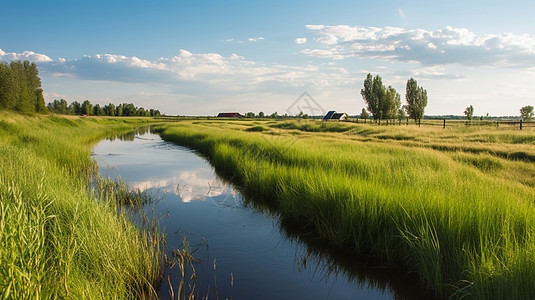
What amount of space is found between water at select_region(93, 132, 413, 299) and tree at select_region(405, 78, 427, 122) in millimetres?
62666

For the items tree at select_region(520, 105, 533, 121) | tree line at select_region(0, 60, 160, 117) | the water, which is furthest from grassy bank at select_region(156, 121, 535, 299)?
tree at select_region(520, 105, 533, 121)

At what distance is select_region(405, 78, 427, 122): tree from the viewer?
65438 millimetres

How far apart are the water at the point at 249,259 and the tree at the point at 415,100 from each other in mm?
62666

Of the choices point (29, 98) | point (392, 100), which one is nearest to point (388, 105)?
point (392, 100)

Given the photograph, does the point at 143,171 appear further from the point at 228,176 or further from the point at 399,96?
the point at 399,96

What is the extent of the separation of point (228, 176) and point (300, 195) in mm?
6930

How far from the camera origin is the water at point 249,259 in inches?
→ 201

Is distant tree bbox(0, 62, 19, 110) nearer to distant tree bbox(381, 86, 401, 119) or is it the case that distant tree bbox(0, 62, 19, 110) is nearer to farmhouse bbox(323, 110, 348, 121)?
distant tree bbox(381, 86, 401, 119)

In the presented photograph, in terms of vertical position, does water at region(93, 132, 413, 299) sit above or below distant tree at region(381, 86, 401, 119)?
below

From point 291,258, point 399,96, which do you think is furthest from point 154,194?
point 399,96

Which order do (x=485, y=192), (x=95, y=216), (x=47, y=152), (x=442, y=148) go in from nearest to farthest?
(x=95, y=216)
(x=485, y=192)
(x=47, y=152)
(x=442, y=148)

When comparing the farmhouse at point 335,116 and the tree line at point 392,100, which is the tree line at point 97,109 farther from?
the tree line at point 392,100

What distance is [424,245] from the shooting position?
490 centimetres

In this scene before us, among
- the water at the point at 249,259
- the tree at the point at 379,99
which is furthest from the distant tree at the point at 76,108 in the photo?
the water at the point at 249,259
